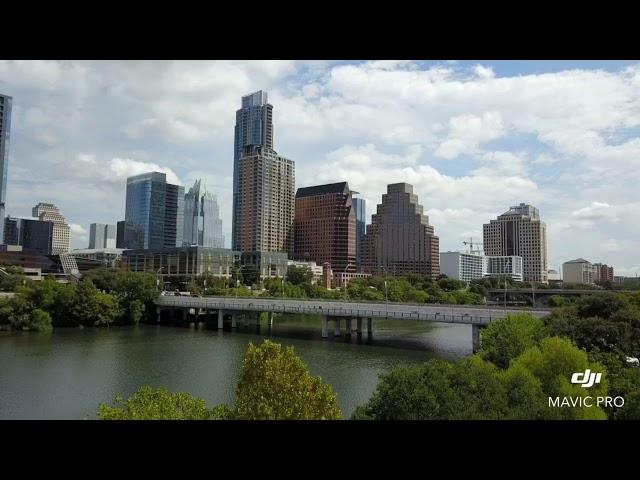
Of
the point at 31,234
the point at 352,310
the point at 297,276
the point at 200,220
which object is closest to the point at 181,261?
the point at 297,276

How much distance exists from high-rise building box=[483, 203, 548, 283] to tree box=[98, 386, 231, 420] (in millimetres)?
29830

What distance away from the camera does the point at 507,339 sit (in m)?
9.95

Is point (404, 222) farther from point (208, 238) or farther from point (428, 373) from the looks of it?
point (428, 373)

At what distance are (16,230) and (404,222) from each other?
34750 mm

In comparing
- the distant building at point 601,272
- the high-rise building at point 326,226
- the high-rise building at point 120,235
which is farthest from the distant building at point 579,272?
the high-rise building at point 120,235

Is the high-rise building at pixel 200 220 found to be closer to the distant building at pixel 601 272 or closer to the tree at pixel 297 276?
the tree at pixel 297 276

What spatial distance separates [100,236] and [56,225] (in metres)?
11.7

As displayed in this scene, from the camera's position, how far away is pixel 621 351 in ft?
28.9

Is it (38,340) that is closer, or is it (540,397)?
(540,397)

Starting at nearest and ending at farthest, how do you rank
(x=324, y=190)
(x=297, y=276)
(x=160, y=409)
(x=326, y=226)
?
(x=160, y=409) < (x=297, y=276) < (x=326, y=226) < (x=324, y=190)

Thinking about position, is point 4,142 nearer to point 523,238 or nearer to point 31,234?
point 31,234

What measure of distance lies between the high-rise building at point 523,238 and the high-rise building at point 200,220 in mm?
29613
